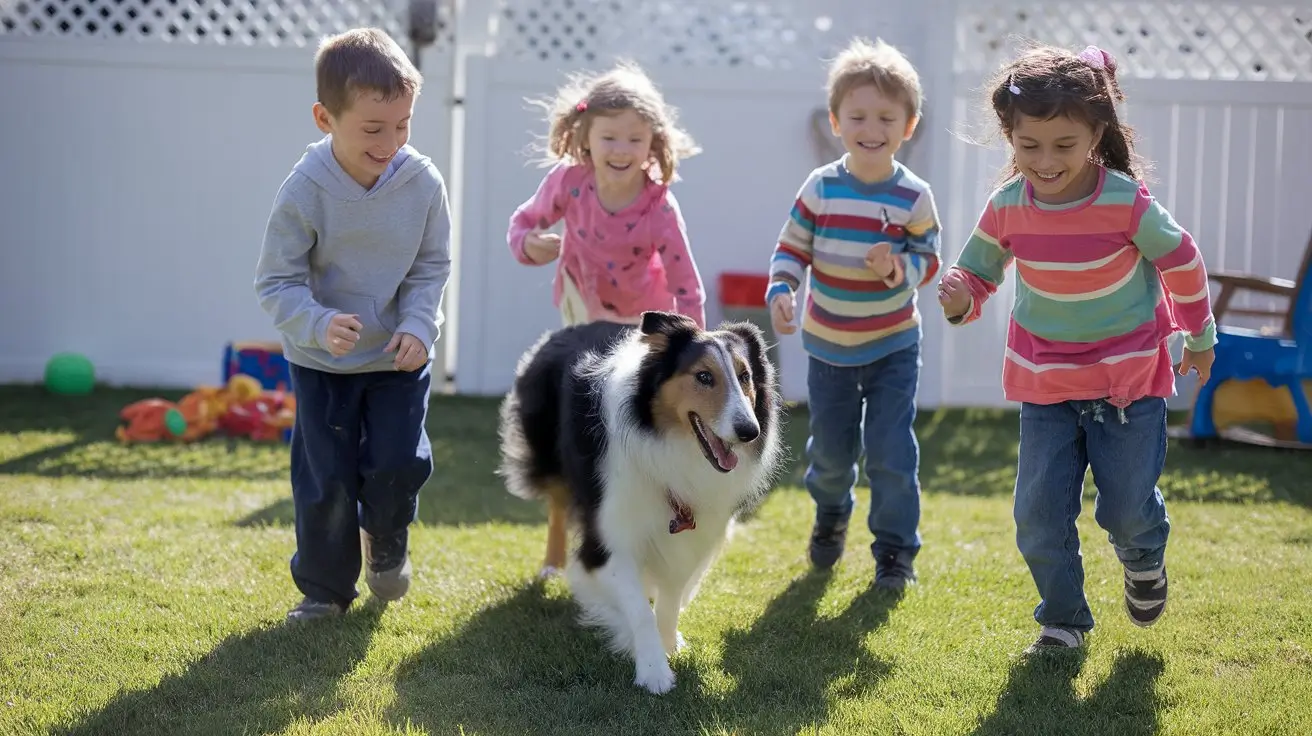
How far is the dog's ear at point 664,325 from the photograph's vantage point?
3.23 metres

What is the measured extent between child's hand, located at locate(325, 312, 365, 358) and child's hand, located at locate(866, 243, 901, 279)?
1.58m

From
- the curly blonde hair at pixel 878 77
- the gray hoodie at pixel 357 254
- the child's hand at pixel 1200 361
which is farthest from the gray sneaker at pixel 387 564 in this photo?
the child's hand at pixel 1200 361

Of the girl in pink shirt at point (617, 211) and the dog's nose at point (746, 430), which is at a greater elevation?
the girl in pink shirt at point (617, 211)

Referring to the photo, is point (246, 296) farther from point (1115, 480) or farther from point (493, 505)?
point (1115, 480)

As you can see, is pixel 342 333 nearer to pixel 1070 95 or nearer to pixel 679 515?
pixel 679 515

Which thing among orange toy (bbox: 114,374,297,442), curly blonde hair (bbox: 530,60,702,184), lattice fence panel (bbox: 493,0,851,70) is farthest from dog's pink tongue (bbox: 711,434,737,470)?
lattice fence panel (bbox: 493,0,851,70)

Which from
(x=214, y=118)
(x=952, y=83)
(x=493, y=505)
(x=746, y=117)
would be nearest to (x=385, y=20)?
(x=214, y=118)

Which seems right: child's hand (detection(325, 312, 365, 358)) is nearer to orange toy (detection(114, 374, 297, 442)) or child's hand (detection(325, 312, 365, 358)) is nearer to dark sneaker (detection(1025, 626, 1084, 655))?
dark sneaker (detection(1025, 626, 1084, 655))

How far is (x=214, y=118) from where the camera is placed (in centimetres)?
838

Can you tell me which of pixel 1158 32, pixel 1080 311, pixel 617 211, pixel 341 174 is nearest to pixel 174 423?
pixel 617 211

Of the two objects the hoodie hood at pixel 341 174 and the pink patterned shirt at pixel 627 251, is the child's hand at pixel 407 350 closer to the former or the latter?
the hoodie hood at pixel 341 174

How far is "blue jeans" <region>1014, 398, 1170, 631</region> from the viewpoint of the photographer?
327cm

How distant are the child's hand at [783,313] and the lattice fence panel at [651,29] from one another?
4.89 m

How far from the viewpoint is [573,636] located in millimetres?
3580
